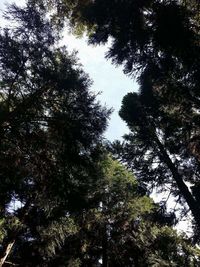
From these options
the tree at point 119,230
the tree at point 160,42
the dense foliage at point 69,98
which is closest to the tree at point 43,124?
the dense foliage at point 69,98

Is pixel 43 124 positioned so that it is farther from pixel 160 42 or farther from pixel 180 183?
pixel 180 183

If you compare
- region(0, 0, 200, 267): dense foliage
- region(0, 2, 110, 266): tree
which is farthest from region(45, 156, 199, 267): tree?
region(0, 2, 110, 266): tree

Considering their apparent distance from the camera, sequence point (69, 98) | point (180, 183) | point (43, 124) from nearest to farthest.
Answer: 1. point (43, 124)
2. point (69, 98)
3. point (180, 183)

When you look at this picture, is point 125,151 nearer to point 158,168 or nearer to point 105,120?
point 158,168

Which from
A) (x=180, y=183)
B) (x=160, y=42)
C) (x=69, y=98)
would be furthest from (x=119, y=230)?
(x=160, y=42)

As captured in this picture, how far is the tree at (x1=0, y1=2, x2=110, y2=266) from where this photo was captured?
381 inches

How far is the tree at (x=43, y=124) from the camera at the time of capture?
9688 mm

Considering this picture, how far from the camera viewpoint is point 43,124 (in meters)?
10.0

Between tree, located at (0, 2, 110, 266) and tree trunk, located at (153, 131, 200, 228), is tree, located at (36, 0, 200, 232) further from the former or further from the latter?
tree trunk, located at (153, 131, 200, 228)

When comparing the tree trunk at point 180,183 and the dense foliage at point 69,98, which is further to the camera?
the tree trunk at point 180,183

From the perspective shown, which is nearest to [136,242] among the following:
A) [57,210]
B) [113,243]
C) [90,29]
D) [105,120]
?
[113,243]

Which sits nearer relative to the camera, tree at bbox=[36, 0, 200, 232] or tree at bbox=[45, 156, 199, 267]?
tree at bbox=[36, 0, 200, 232]

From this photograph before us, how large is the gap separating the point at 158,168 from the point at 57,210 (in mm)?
8134

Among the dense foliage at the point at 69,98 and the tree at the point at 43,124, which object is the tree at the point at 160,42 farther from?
the tree at the point at 43,124
